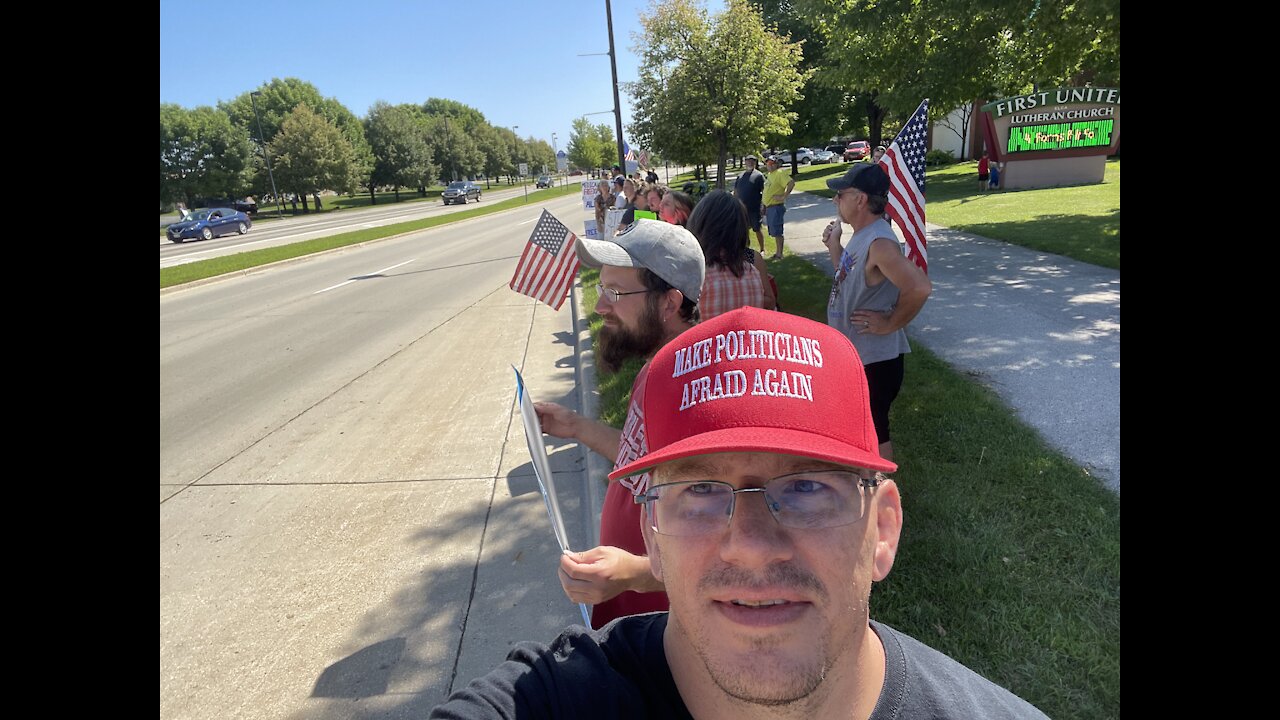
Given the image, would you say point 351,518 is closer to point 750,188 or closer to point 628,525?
point 628,525

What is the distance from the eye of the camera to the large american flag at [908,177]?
4328mm

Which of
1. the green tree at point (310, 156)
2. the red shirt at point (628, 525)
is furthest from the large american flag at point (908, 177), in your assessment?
the green tree at point (310, 156)

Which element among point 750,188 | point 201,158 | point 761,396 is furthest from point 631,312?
point 201,158

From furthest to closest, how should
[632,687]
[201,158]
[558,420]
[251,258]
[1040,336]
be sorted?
[201,158]
[251,258]
[1040,336]
[558,420]
[632,687]

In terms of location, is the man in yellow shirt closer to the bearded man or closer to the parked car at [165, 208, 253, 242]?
the bearded man

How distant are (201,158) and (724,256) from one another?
→ 6738cm

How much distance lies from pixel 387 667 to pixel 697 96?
55.1 feet

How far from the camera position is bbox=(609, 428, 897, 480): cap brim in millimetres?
1069

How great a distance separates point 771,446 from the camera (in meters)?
1.06

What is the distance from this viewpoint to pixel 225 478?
17.3ft

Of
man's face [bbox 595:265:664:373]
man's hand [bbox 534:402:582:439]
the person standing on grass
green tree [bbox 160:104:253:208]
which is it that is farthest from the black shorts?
green tree [bbox 160:104:253:208]

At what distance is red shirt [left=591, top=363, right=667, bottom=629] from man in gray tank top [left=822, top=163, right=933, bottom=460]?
187 centimetres

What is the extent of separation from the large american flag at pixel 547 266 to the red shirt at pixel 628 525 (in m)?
2.30
